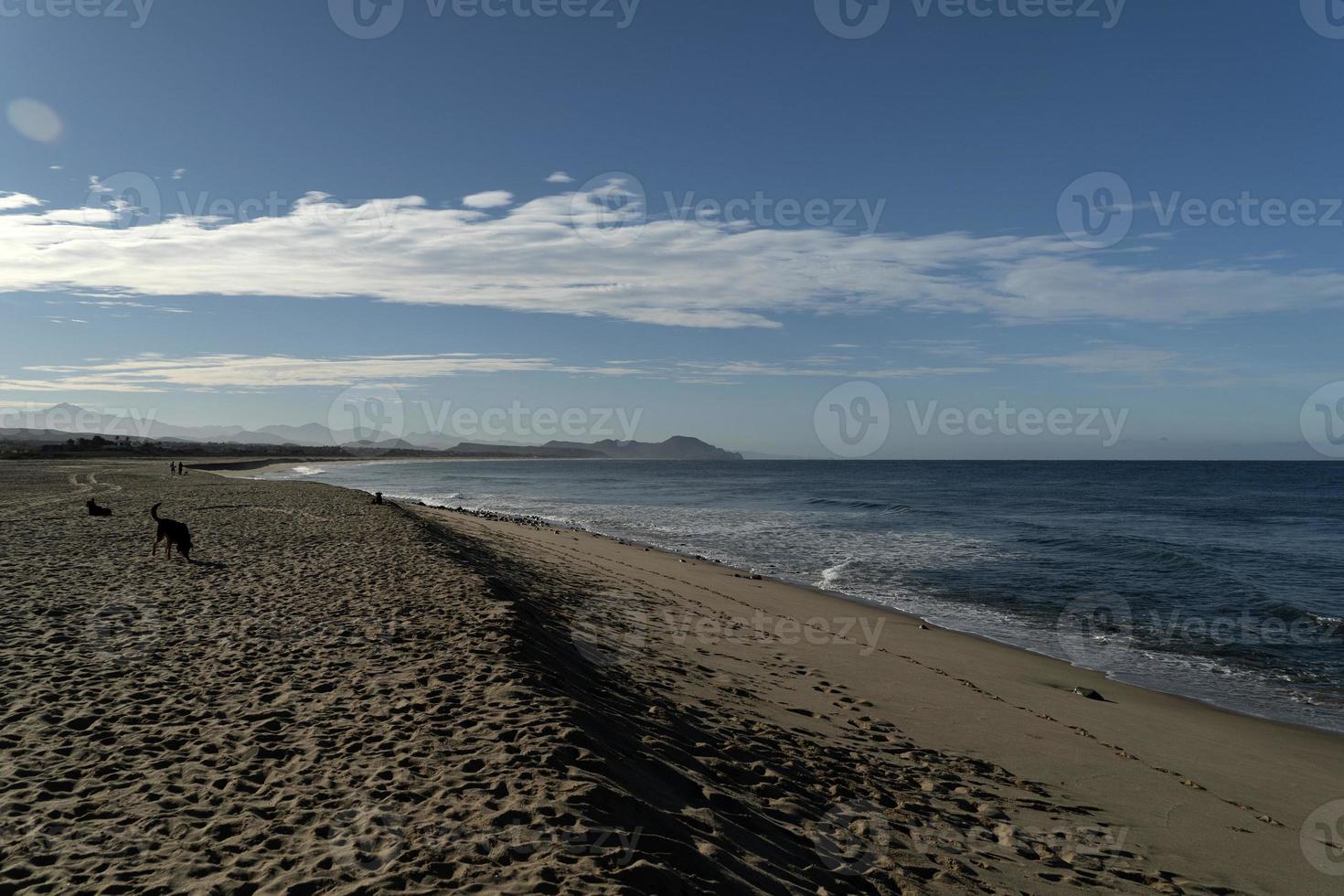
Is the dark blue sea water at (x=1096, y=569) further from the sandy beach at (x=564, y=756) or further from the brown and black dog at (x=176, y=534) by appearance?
the brown and black dog at (x=176, y=534)

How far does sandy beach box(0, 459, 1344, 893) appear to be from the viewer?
4.68 meters

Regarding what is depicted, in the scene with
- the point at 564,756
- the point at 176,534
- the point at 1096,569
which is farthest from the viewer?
the point at 1096,569

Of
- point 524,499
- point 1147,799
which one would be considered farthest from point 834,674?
point 524,499

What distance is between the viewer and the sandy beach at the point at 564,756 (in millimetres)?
4680

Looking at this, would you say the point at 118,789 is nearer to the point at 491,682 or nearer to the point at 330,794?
the point at 330,794

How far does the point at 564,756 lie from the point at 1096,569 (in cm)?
2389

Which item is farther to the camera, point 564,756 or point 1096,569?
point 1096,569

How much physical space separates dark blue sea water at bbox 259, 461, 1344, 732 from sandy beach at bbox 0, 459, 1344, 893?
8.57ft

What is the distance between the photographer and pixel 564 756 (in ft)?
19.3

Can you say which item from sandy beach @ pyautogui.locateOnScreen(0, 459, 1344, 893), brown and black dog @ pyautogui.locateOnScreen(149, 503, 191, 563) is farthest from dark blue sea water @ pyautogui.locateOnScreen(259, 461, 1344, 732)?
brown and black dog @ pyautogui.locateOnScreen(149, 503, 191, 563)

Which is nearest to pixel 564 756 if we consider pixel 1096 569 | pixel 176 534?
pixel 176 534

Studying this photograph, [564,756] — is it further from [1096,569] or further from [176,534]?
[1096,569]

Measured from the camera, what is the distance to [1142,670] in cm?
1341

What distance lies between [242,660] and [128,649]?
1600 millimetres
